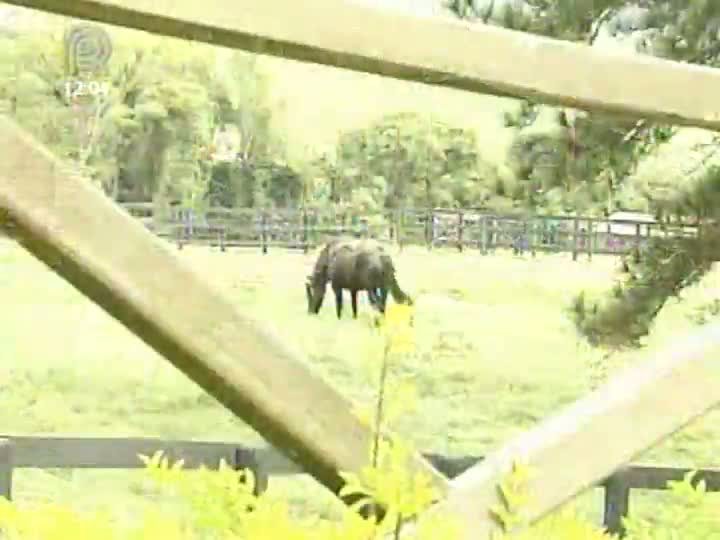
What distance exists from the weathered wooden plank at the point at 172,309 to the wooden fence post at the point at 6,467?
53 cm

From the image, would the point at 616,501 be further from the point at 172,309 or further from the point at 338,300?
the point at 172,309

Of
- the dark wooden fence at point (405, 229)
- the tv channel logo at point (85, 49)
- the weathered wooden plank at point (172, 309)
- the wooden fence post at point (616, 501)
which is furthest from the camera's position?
the wooden fence post at point (616, 501)

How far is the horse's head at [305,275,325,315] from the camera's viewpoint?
1082mm

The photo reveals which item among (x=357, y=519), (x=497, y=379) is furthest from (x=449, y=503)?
A: (x=497, y=379)

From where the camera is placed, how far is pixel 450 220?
1.09 metres

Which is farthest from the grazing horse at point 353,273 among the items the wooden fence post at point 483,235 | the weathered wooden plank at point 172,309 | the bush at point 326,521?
the bush at point 326,521

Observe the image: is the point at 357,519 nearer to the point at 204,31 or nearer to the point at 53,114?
the point at 204,31

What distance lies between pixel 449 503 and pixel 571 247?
0.66 meters

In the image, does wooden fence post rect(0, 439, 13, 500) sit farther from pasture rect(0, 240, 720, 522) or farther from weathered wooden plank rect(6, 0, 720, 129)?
weathered wooden plank rect(6, 0, 720, 129)

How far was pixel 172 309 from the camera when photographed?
1.76 ft

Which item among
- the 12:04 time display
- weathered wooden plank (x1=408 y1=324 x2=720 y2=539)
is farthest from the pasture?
weathered wooden plank (x1=408 y1=324 x2=720 y2=539)

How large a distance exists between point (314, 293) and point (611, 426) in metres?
0.48

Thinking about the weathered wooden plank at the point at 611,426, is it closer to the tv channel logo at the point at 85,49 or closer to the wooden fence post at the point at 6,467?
the tv channel logo at the point at 85,49

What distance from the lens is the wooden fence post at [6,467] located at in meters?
1.03
